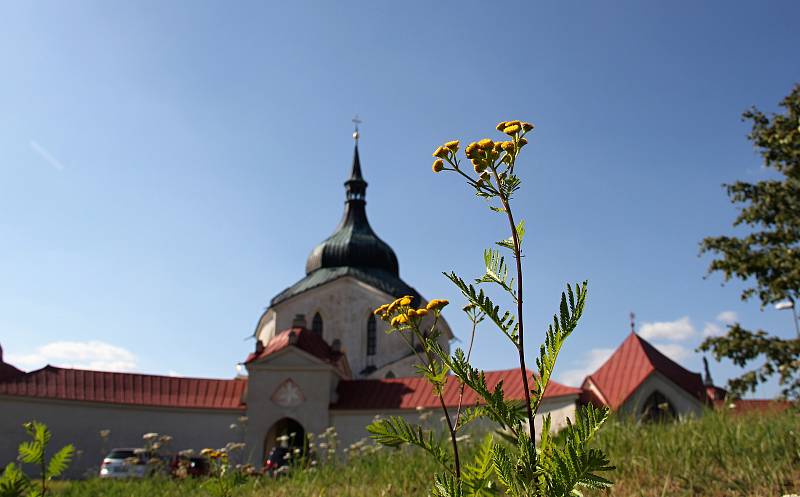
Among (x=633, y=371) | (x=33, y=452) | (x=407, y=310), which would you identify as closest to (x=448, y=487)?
(x=407, y=310)

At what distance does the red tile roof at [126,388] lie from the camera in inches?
907

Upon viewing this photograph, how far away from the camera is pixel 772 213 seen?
15844mm

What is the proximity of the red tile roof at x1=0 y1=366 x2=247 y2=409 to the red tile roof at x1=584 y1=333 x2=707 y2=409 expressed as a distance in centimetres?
1487

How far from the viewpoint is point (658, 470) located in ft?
15.8

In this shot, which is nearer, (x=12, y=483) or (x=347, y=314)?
(x=12, y=483)

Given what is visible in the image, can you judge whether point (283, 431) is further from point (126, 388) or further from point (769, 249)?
point (769, 249)

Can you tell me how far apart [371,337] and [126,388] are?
1392 centimetres

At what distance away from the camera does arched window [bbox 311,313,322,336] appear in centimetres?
3544

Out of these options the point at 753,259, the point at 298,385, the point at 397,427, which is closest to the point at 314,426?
the point at 298,385

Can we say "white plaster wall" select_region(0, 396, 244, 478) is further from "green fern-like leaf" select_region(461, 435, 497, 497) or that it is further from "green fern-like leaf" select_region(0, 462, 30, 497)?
"green fern-like leaf" select_region(461, 435, 497, 497)

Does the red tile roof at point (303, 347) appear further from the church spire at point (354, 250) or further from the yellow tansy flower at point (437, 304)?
the yellow tansy flower at point (437, 304)

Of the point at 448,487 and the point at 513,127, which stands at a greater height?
the point at 513,127

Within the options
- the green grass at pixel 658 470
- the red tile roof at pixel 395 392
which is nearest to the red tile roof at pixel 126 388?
the red tile roof at pixel 395 392

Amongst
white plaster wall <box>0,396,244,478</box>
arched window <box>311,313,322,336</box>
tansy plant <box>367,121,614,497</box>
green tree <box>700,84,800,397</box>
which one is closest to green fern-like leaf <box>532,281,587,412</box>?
tansy plant <box>367,121,614,497</box>
